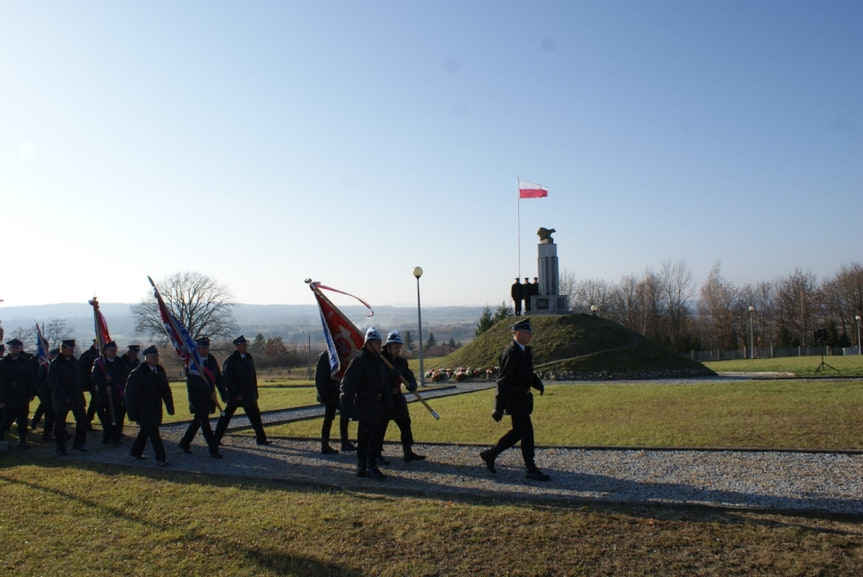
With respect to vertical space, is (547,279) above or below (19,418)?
above

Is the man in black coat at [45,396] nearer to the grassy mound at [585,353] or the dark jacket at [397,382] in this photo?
the dark jacket at [397,382]

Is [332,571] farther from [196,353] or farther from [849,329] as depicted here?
[849,329]

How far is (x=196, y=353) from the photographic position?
11312 millimetres

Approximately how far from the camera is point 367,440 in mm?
8469

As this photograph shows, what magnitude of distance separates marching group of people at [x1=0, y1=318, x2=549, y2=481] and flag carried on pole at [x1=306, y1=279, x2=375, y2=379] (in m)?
0.40

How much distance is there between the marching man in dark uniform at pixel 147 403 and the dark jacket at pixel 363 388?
10.9 ft

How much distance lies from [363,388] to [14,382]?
8.38 m

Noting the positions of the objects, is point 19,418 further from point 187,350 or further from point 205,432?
point 205,432

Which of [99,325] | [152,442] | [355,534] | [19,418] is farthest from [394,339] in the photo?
[19,418]

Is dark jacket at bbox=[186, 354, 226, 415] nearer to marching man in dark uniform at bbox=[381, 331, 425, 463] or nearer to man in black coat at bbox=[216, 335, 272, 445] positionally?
man in black coat at bbox=[216, 335, 272, 445]

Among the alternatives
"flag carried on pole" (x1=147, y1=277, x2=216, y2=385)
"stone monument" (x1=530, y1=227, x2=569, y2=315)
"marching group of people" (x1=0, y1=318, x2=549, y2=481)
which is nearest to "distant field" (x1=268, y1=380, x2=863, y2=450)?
"marching group of people" (x1=0, y1=318, x2=549, y2=481)

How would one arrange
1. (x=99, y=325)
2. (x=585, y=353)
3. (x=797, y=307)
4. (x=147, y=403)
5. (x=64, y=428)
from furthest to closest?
(x=797, y=307) → (x=585, y=353) → (x=99, y=325) → (x=64, y=428) → (x=147, y=403)

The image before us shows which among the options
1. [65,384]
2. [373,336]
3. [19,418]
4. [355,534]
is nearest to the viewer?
[355,534]

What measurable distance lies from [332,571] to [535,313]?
30.9m
